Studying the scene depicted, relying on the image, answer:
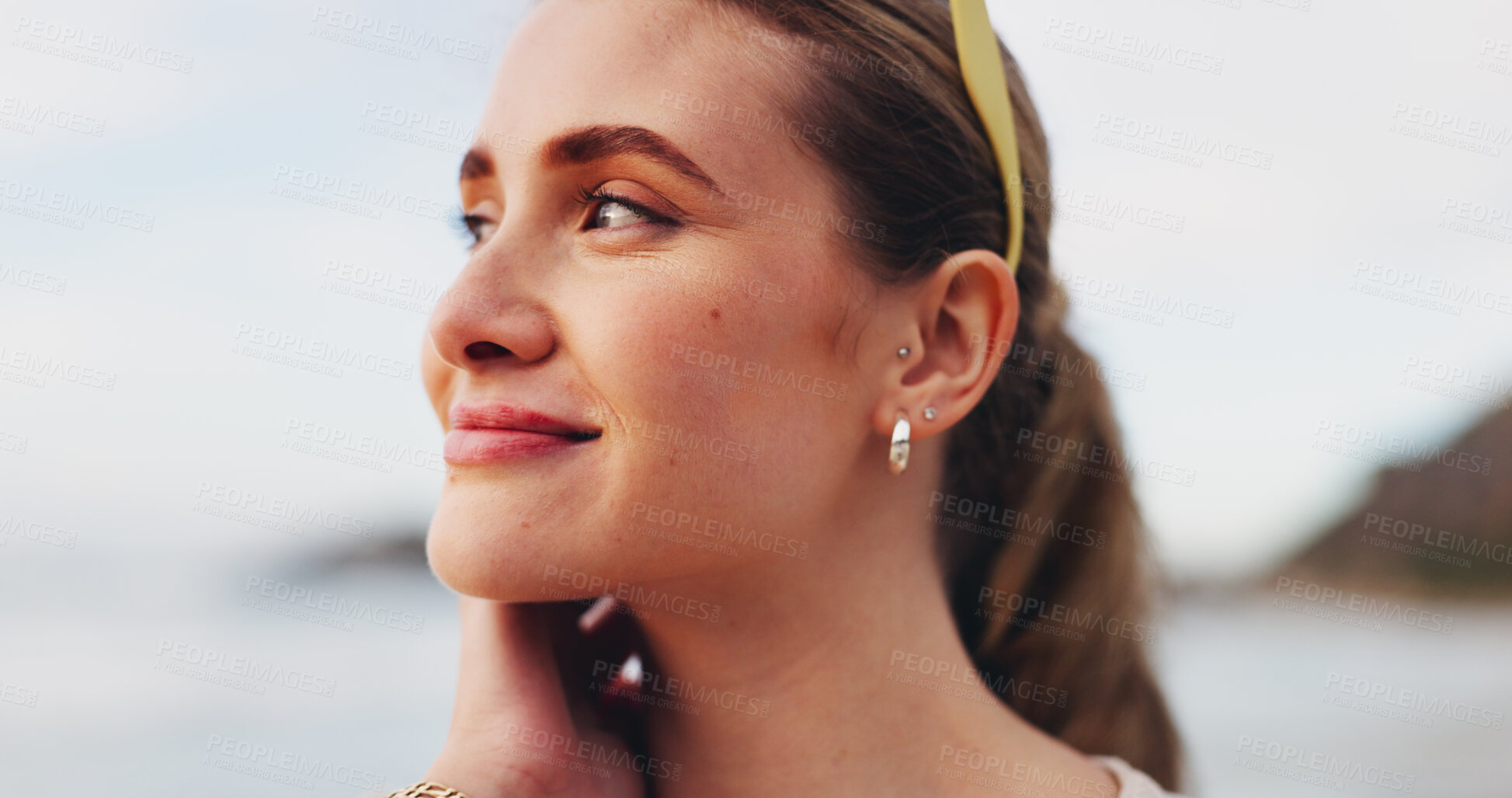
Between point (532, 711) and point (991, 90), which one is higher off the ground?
point (991, 90)

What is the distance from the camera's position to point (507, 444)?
1.32 metres

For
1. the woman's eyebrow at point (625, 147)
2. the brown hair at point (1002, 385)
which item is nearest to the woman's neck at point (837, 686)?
the brown hair at point (1002, 385)

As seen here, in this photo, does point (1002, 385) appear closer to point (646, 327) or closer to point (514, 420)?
point (646, 327)

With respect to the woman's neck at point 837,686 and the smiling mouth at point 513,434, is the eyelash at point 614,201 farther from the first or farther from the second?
the woman's neck at point 837,686

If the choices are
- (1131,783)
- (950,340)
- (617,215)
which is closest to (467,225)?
(617,215)

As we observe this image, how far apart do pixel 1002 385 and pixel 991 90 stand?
1.78 feet

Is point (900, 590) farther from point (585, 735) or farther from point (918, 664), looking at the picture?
point (585, 735)

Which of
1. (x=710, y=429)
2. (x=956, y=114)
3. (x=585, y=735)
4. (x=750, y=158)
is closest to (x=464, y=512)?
(x=710, y=429)

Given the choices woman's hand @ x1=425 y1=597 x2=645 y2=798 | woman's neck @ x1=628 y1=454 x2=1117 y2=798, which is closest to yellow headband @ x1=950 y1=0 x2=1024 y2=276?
woman's neck @ x1=628 y1=454 x2=1117 y2=798

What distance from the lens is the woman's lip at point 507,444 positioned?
1310 mm

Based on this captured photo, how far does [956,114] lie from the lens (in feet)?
5.12

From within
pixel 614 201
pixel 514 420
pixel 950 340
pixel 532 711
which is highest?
pixel 614 201

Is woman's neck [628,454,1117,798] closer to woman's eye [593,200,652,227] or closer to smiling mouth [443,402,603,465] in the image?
smiling mouth [443,402,603,465]

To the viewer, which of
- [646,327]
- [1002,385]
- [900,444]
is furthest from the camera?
[1002,385]
